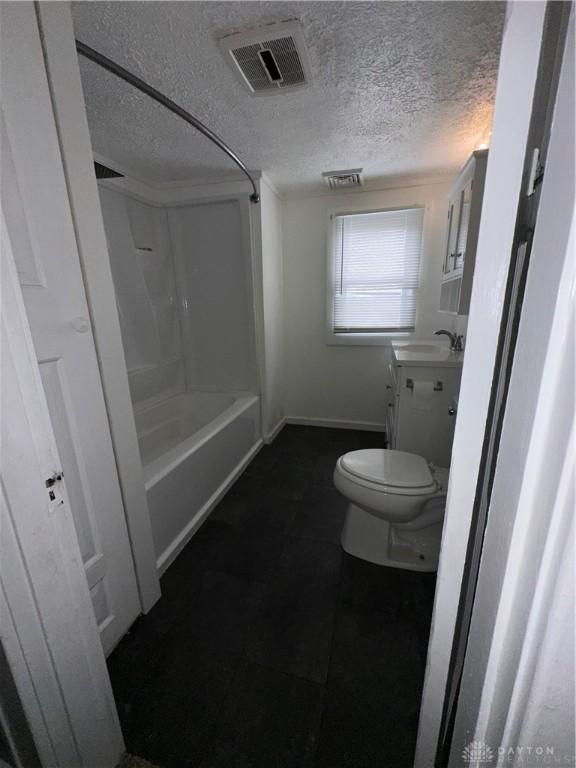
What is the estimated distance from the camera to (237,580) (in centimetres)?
140

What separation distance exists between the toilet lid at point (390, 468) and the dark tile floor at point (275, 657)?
500 millimetres

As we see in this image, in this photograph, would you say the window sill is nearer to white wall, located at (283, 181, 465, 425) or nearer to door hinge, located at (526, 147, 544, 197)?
white wall, located at (283, 181, 465, 425)

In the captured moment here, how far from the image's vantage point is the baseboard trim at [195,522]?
146 centimetres

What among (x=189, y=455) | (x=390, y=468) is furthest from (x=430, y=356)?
(x=189, y=455)

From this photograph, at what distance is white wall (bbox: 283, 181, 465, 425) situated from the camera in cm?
250

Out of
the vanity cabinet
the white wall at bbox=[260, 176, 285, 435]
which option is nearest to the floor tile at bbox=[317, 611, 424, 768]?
the vanity cabinet

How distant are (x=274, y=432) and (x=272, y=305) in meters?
1.22

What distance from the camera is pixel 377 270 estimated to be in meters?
2.68

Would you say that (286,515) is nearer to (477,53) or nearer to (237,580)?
(237,580)

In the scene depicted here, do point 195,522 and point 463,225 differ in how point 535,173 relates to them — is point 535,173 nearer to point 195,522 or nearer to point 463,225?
point 463,225

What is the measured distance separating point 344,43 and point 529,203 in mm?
1107

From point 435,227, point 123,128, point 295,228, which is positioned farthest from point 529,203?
point 295,228

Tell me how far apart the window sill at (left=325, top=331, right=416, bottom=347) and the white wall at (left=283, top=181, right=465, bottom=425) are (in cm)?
4

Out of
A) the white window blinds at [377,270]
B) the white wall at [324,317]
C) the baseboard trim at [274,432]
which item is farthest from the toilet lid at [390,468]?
the white window blinds at [377,270]
